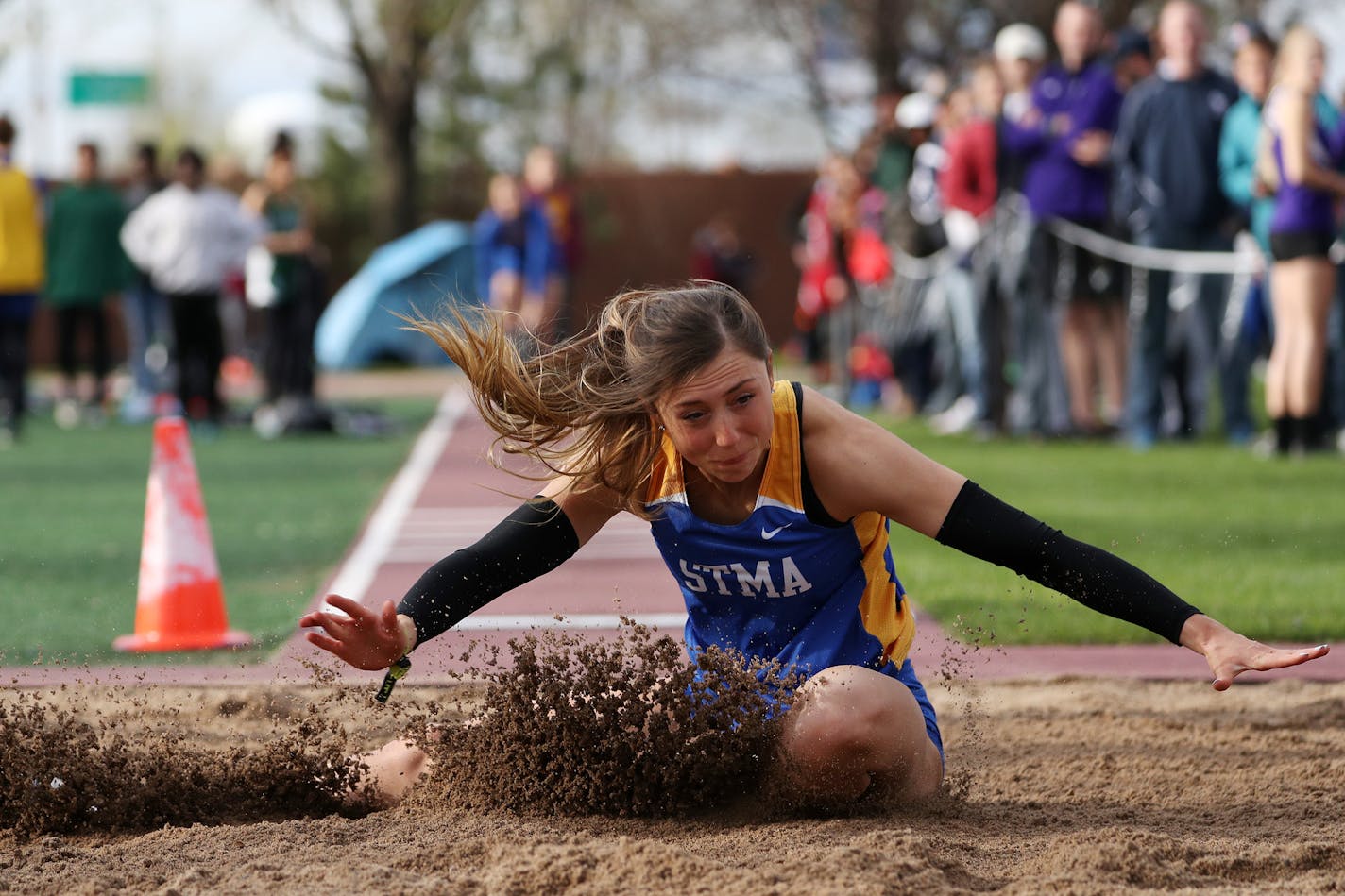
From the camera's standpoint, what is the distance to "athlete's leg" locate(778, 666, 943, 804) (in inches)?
152

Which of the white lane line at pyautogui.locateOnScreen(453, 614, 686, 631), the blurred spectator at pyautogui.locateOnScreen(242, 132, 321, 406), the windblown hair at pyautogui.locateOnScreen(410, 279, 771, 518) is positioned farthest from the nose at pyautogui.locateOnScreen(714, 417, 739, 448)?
the blurred spectator at pyautogui.locateOnScreen(242, 132, 321, 406)

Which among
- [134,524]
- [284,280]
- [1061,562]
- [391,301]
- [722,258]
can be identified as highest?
[1061,562]

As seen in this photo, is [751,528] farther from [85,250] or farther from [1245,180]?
[85,250]

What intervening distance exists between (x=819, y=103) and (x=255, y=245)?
16729mm

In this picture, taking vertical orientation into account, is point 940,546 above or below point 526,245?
below

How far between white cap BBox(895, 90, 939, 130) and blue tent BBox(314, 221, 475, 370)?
401 inches

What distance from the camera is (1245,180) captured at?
11.5 m

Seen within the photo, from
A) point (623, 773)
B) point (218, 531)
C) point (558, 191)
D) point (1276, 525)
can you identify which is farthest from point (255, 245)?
point (623, 773)

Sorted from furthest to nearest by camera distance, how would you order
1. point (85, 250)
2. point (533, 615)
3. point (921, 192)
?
point (85, 250) < point (921, 192) < point (533, 615)

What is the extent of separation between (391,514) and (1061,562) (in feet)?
21.7

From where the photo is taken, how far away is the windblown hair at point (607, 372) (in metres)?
3.89

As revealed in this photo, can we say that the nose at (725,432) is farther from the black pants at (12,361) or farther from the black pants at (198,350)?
the black pants at (12,361)

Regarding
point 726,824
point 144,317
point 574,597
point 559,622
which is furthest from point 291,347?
point 726,824

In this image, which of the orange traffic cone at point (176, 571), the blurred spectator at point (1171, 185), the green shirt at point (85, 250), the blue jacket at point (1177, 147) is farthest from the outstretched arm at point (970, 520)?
the green shirt at point (85, 250)
